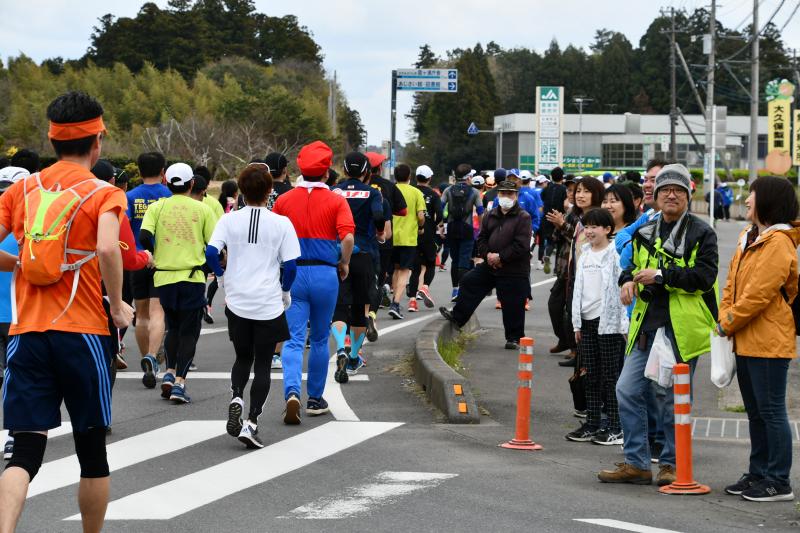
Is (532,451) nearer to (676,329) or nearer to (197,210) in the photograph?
(676,329)

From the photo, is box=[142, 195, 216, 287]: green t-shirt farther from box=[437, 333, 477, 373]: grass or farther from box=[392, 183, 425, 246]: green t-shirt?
box=[392, 183, 425, 246]: green t-shirt

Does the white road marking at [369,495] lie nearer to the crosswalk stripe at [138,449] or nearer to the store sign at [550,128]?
the crosswalk stripe at [138,449]

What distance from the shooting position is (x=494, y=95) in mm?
148125

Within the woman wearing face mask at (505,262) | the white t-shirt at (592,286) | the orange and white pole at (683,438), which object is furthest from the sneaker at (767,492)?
the woman wearing face mask at (505,262)

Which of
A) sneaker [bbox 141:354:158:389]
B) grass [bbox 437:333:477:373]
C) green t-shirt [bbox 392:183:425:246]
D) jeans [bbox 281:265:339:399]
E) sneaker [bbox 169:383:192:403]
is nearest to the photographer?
jeans [bbox 281:265:339:399]

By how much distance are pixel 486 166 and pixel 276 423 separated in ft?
460

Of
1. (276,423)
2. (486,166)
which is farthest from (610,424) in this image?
(486,166)

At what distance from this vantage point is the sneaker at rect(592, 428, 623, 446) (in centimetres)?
894

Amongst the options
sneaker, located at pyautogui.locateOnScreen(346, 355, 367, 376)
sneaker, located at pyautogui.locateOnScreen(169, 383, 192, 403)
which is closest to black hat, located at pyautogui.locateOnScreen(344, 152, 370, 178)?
sneaker, located at pyautogui.locateOnScreen(346, 355, 367, 376)

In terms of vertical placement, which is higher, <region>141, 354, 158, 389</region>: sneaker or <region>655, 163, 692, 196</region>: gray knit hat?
<region>655, 163, 692, 196</region>: gray knit hat

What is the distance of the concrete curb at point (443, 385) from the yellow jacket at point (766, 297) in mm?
2819

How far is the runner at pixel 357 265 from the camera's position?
11.3 metres

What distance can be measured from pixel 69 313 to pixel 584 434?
498 cm

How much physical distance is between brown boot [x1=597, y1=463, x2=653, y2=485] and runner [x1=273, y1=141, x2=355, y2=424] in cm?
277
